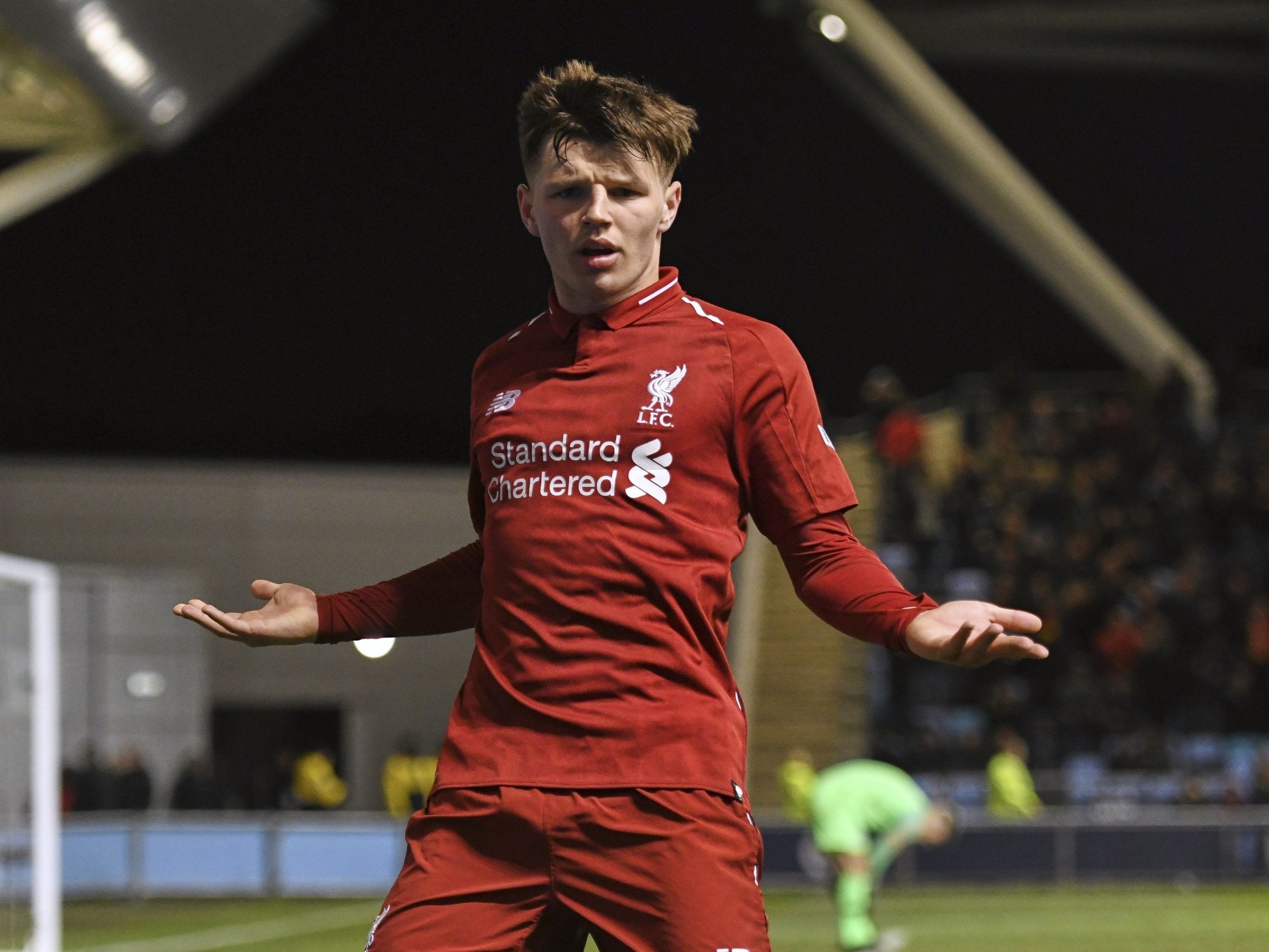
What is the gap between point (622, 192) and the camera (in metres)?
3.50

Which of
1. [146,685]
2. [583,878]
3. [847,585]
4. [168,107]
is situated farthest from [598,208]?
[146,685]

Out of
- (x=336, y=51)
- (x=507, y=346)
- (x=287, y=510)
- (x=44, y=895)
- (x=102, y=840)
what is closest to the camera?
(x=507, y=346)

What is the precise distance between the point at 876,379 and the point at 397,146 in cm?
1711

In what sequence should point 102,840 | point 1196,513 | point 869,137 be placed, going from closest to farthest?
point 102,840 → point 1196,513 → point 869,137

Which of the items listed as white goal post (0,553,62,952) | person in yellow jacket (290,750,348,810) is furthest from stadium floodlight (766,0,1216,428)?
white goal post (0,553,62,952)

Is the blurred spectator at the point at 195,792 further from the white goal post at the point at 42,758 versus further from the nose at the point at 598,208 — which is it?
the nose at the point at 598,208

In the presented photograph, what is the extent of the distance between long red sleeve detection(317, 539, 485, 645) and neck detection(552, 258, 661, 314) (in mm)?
469

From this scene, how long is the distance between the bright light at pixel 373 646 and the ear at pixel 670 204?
2.91ft

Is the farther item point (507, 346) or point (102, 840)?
point (102, 840)

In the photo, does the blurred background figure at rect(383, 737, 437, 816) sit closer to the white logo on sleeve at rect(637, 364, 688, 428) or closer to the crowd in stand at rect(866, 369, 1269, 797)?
the crowd in stand at rect(866, 369, 1269, 797)

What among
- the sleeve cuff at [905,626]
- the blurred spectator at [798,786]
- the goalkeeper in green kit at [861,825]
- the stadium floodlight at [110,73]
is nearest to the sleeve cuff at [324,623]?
the sleeve cuff at [905,626]

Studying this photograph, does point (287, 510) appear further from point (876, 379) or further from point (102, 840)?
point (102, 840)

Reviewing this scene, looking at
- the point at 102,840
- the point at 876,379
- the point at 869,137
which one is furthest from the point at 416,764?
the point at 869,137

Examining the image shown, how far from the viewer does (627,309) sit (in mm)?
3598
